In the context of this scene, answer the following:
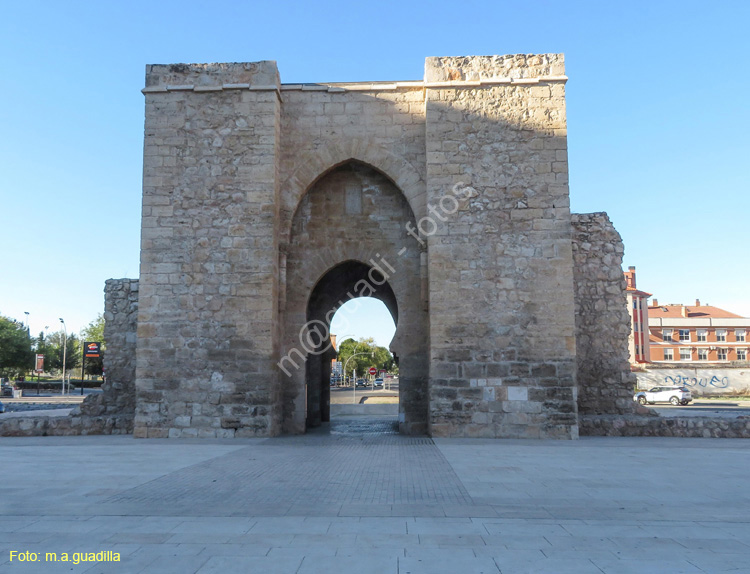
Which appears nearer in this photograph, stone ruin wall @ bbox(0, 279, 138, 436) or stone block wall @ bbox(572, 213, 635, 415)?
stone ruin wall @ bbox(0, 279, 138, 436)

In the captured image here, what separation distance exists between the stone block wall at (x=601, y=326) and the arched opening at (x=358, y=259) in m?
3.11

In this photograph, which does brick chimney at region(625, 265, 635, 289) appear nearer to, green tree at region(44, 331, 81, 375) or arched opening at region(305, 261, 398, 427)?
arched opening at region(305, 261, 398, 427)

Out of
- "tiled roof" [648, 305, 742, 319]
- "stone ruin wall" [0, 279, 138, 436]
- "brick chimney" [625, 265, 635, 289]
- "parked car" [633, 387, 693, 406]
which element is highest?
"brick chimney" [625, 265, 635, 289]

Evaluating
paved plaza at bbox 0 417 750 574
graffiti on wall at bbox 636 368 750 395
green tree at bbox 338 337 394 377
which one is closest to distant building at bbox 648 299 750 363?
graffiti on wall at bbox 636 368 750 395

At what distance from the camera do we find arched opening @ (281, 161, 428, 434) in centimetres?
1131

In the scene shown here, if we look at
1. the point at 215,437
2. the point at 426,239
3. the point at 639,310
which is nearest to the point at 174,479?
the point at 215,437

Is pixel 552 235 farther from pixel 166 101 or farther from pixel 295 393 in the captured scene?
pixel 166 101

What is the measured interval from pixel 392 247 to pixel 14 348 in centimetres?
3997

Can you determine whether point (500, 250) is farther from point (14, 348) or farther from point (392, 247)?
point (14, 348)

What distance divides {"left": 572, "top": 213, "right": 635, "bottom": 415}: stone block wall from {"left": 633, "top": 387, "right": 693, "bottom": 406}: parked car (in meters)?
16.4

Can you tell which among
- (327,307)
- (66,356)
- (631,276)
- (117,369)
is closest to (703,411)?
(327,307)

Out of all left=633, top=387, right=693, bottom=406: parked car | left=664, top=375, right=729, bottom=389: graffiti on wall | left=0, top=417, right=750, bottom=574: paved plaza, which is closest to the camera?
left=0, top=417, right=750, bottom=574: paved plaza

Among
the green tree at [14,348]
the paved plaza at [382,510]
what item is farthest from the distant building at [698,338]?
the green tree at [14,348]

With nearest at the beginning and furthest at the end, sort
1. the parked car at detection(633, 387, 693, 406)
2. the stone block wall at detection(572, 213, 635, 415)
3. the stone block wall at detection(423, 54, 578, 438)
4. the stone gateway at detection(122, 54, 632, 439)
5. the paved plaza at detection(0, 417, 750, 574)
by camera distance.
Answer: the paved plaza at detection(0, 417, 750, 574), the stone block wall at detection(423, 54, 578, 438), the stone gateway at detection(122, 54, 632, 439), the stone block wall at detection(572, 213, 635, 415), the parked car at detection(633, 387, 693, 406)
